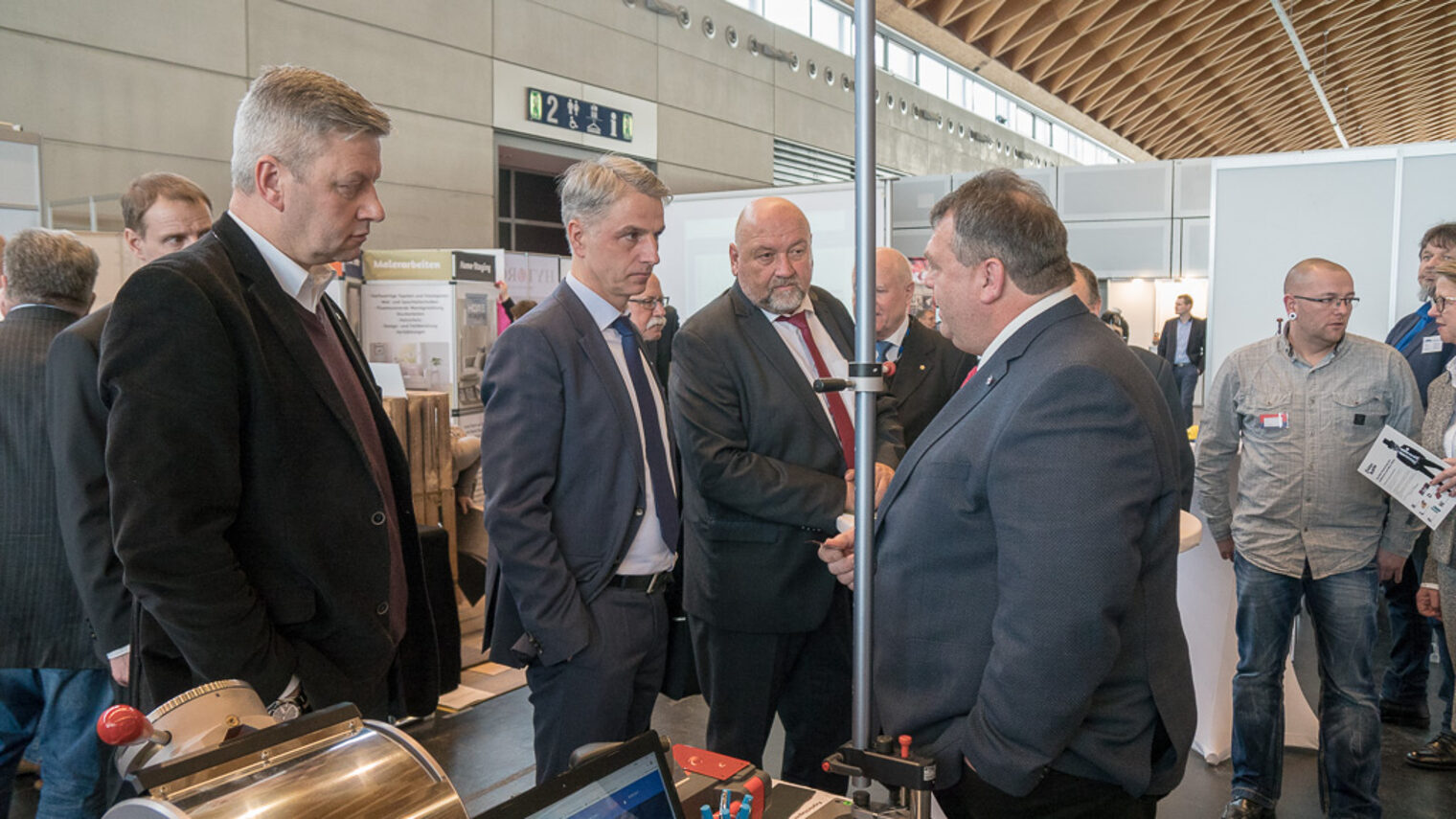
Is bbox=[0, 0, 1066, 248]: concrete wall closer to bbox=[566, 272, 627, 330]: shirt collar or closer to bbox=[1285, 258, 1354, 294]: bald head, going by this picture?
bbox=[566, 272, 627, 330]: shirt collar

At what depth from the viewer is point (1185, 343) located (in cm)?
952

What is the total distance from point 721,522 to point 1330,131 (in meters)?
26.6

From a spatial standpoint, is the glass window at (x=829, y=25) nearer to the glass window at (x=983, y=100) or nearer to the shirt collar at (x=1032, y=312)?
the glass window at (x=983, y=100)

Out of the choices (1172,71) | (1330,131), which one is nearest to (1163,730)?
(1172,71)

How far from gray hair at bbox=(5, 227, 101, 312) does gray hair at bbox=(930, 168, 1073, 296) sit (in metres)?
2.14

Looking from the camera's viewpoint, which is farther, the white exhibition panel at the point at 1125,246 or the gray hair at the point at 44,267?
the white exhibition panel at the point at 1125,246

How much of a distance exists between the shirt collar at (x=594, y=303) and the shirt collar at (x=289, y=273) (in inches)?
23.4

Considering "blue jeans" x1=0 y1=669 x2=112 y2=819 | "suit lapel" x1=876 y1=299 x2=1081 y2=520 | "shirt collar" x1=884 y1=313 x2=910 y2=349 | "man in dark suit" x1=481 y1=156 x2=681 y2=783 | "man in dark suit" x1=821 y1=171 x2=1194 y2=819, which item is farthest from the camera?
"shirt collar" x1=884 y1=313 x2=910 y2=349

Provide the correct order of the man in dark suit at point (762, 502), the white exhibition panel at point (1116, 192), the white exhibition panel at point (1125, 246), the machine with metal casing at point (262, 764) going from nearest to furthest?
the machine with metal casing at point (262, 764)
the man in dark suit at point (762, 502)
the white exhibition panel at point (1116, 192)
the white exhibition panel at point (1125, 246)

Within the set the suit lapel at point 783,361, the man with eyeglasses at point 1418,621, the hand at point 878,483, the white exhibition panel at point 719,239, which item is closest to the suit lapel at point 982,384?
the hand at point 878,483

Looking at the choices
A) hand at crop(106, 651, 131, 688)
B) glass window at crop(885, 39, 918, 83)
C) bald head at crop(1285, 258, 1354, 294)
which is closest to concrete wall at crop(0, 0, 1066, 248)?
glass window at crop(885, 39, 918, 83)

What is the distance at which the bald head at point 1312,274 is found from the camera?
2838 millimetres

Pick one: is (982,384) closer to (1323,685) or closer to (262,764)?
(262,764)

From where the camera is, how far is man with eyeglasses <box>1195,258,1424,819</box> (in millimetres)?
2846
